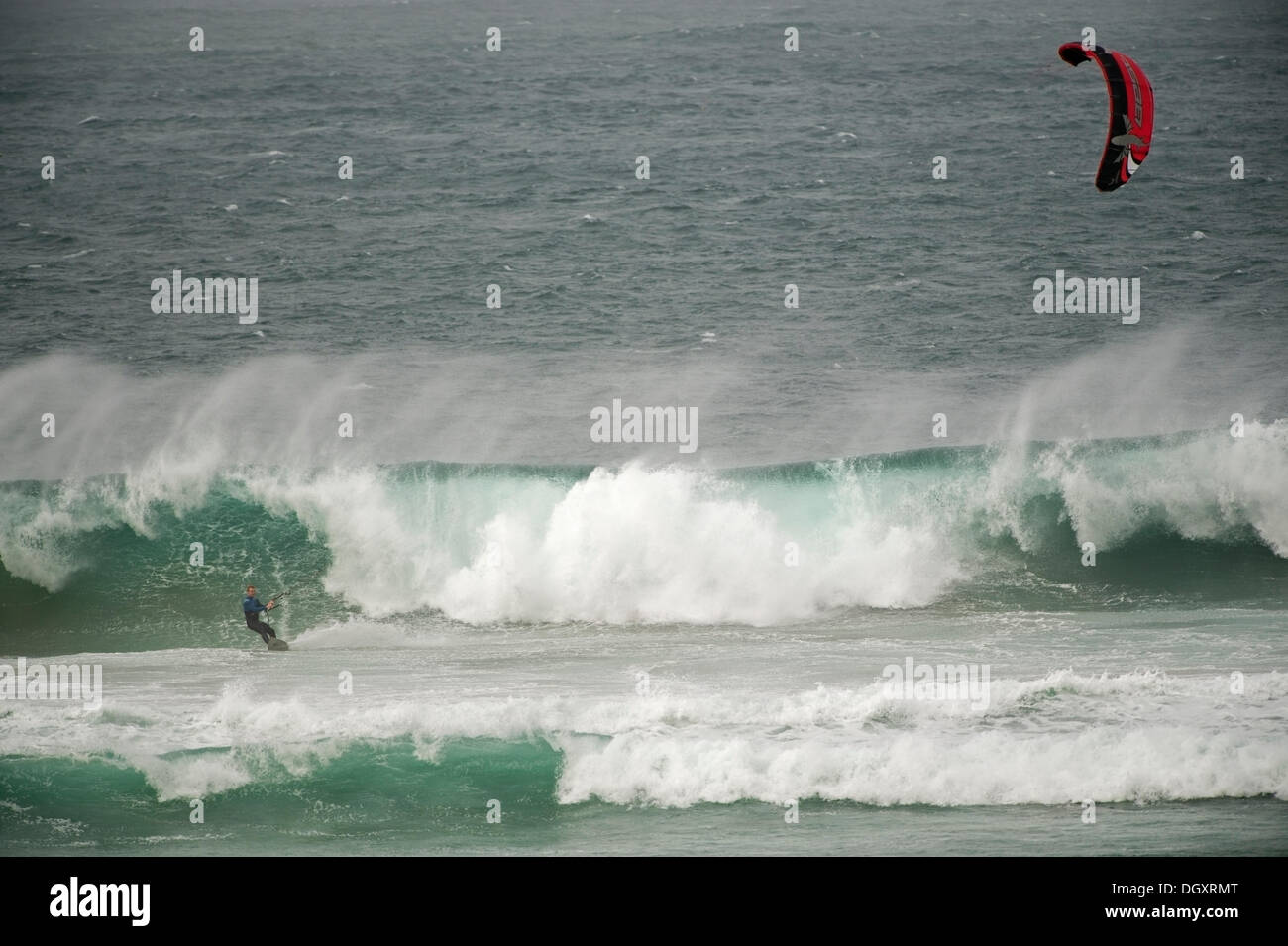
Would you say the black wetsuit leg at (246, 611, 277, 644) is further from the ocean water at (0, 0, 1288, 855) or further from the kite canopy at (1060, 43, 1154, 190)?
the kite canopy at (1060, 43, 1154, 190)

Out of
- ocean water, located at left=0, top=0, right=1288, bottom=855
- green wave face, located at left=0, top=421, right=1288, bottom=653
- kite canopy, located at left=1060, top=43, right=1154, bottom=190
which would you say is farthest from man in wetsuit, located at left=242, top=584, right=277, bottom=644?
kite canopy, located at left=1060, top=43, right=1154, bottom=190

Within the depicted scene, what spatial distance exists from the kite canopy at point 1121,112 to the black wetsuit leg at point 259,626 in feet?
24.6

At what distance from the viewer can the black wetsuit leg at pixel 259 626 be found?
10.8 meters

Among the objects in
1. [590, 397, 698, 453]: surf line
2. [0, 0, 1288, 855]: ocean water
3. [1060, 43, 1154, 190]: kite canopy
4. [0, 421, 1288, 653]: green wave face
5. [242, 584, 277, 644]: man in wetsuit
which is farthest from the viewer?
[590, 397, 698, 453]: surf line

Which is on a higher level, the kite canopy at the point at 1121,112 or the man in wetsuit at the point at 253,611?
the kite canopy at the point at 1121,112

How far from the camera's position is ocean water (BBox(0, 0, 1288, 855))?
788 centimetres

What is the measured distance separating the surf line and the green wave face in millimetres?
1677

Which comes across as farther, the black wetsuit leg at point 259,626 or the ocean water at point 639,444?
the black wetsuit leg at point 259,626

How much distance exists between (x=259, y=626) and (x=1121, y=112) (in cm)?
795

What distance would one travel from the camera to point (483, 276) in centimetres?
1927

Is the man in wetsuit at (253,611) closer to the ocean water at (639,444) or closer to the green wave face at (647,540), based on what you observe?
the ocean water at (639,444)

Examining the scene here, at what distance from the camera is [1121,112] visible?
9.80 metres

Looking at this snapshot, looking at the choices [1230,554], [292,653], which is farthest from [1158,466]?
[292,653]

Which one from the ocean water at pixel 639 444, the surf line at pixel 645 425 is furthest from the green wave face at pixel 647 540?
the surf line at pixel 645 425
